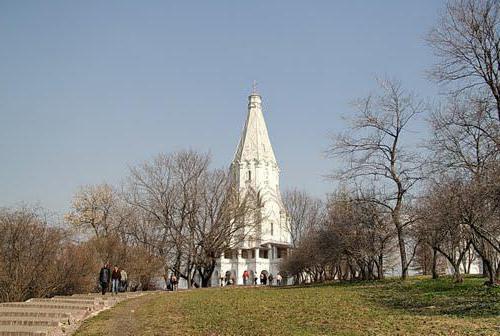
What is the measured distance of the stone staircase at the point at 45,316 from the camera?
488 inches

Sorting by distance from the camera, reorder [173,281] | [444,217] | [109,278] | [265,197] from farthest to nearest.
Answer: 1. [265,197]
2. [173,281]
3. [109,278]
4. [444,217]

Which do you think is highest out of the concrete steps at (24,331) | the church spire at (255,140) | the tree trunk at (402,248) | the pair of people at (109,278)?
the church spire at (255,140)

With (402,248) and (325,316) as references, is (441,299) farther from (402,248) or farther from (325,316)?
(402,248)

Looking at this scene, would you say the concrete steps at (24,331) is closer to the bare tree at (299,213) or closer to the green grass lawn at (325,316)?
the green grass lawn at (325,316)

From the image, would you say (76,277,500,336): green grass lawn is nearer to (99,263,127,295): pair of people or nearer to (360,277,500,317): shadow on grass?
(360,277,500,317): shadow on grass

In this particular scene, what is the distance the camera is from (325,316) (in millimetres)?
14383

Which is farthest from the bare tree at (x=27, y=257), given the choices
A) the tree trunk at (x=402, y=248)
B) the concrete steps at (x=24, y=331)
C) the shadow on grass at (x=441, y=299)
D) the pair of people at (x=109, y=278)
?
the tree trunk at (x=402, y=248)

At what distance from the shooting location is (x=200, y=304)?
19.3 m

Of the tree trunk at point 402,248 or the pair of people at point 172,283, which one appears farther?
the pair of people at point 172,283

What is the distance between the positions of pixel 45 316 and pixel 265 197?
4819cm

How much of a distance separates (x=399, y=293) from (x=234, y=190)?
81.9 ft

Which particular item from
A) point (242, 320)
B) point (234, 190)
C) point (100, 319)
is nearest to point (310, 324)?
point (242, 320)

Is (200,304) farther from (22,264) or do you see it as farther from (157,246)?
(157,246)

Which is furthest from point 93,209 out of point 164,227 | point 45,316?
point 45,316
